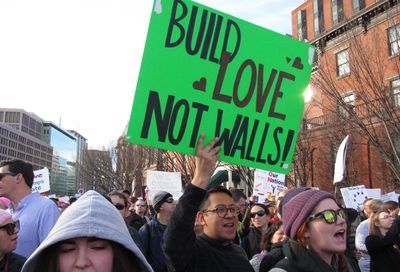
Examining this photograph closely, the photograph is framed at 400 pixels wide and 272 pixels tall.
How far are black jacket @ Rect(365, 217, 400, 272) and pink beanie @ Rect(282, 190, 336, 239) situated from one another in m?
2.92

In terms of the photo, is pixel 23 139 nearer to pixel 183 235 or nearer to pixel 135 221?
pixel 135 221

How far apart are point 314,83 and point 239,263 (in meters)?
14.3

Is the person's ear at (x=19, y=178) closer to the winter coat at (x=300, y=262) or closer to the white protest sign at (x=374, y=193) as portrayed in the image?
the winter coat at (x=300, y=262)

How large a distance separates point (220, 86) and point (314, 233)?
1.24 m

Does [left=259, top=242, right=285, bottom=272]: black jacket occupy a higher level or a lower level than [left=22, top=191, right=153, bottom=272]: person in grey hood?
lower

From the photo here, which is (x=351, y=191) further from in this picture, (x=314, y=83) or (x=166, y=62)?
(x=166, y=62)

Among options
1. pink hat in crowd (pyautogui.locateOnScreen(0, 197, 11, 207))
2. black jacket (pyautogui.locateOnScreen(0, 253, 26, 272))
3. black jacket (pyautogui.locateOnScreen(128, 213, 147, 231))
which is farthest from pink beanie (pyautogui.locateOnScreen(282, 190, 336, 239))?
black jacket (pyautogui.locateOnScreen(128, 213, 147, 231))

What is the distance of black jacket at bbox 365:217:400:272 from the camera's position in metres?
5.09

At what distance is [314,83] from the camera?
52.9 feet

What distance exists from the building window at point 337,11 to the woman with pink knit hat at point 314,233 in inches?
1169

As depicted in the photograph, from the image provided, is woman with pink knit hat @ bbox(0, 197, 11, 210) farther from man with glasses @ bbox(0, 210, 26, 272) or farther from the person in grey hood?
the person in grey hood

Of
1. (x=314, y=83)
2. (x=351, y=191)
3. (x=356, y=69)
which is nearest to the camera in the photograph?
(x=351, y=191)

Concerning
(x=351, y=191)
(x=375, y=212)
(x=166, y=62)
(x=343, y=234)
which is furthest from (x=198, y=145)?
(x=351, y=191)

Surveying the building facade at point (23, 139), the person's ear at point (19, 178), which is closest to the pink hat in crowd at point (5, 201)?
the person's ear at point (19, 178)
